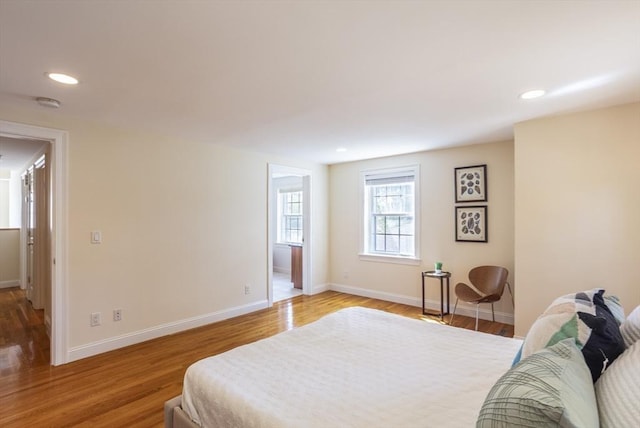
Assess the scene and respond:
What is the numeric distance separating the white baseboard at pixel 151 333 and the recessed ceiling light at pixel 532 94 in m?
3.99

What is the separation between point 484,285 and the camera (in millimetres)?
4039

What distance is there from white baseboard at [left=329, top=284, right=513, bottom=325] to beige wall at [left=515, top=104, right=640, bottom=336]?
87 centimetres

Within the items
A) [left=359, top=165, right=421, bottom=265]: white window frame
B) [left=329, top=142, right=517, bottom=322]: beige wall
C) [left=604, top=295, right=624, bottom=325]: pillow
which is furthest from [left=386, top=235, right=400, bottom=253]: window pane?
[left=604, top=295, right=624, bottom=325]: pillow

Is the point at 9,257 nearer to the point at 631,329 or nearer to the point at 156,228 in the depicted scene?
the point at 156,228

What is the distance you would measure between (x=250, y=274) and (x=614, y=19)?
431 cm

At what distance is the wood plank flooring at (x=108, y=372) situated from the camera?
222 centimetres

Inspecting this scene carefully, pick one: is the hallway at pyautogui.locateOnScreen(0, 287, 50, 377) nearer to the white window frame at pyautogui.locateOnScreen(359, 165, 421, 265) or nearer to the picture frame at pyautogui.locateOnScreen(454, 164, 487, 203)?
the white window frame at pyautogui.locateOnScreen(359, 165, 421, 265)

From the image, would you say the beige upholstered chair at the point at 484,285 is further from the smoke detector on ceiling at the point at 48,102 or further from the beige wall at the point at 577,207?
the smoke detector on ceiling at the point at 48,102

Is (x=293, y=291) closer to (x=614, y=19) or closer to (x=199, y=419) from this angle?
(x=199, y=419)

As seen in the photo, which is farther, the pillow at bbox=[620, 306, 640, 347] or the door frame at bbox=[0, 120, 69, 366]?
the door frame at bbox=[0, 120, 69, 366]

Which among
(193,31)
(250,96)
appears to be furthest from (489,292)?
(193,31)

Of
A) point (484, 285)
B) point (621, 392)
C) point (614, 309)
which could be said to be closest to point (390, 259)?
point (484, 285)

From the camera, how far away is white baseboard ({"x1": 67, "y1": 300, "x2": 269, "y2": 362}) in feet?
10.2

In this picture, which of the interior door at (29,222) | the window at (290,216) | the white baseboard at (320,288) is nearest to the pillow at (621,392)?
the white baseboard at (320,288)
